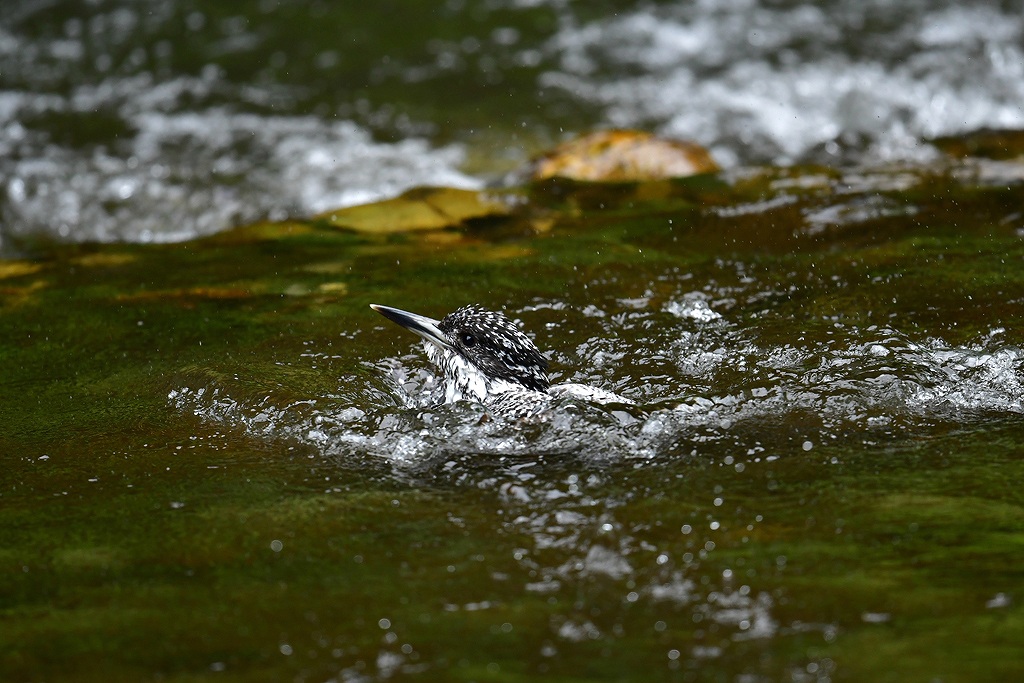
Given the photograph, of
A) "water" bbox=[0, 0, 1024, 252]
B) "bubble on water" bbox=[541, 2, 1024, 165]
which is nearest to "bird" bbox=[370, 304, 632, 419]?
"water" bbox=[0, 0, 1024, 252]

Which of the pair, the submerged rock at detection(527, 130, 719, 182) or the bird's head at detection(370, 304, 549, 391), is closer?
the bird's head at detection(370, 304, 549, 391)

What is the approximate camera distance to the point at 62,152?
38.5ft

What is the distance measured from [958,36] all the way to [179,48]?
30.3 feet

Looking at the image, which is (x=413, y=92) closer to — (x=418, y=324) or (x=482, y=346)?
(x=418, y=324)

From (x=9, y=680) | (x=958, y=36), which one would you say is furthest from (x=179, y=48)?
(x=9, y=680)

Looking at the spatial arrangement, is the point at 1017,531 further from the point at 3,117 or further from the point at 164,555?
the point at 3,117

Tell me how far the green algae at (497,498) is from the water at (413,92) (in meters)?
3.02

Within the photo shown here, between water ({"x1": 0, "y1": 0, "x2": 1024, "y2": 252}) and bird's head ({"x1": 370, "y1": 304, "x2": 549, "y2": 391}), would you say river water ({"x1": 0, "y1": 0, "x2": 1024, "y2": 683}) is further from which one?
bird's head ({"x1": 370, "y1": 304, "x2": 549, "y2": 391})

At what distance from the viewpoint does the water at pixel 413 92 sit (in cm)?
1108

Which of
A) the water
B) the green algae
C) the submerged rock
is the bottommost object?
the green algae

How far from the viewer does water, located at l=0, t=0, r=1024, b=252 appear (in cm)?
1108

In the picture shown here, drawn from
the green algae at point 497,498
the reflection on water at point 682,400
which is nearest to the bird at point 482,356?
the reflection on water at point 682,400

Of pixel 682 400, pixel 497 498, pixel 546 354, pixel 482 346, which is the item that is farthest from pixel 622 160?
pixel 497 498

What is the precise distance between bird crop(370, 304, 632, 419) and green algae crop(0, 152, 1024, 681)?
0.39 metres
